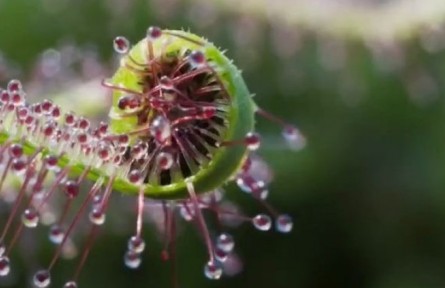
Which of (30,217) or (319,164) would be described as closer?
(30,217)

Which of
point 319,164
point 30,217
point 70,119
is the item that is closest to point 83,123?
point 70,119

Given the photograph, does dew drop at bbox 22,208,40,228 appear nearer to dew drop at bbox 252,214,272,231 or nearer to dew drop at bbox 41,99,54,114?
dew drop at bbox 41,99,54,114

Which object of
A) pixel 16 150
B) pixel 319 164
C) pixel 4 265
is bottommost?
pixel 4 265

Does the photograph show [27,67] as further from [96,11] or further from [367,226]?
[367,226]

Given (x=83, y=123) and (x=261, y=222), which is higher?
(x=83, y=123)

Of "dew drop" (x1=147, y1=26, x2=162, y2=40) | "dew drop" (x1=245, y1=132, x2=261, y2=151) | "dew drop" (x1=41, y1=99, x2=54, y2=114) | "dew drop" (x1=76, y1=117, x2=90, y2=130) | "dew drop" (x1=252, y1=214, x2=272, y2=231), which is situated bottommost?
"dew drop" (x1=252, y1=214, x2=272, y2=231)

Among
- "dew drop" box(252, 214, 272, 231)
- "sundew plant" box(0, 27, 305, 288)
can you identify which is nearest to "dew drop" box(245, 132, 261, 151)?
"sundew plant" box(0, 27, 305, 288)

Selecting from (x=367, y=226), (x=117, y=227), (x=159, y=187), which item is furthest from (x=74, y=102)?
(x=367, y=226)

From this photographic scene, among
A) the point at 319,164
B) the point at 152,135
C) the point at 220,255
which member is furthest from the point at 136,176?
the point at 319,164

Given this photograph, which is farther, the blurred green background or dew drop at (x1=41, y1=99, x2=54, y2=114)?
the blurred green background

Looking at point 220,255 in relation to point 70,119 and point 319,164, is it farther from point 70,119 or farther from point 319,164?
point 319,164
